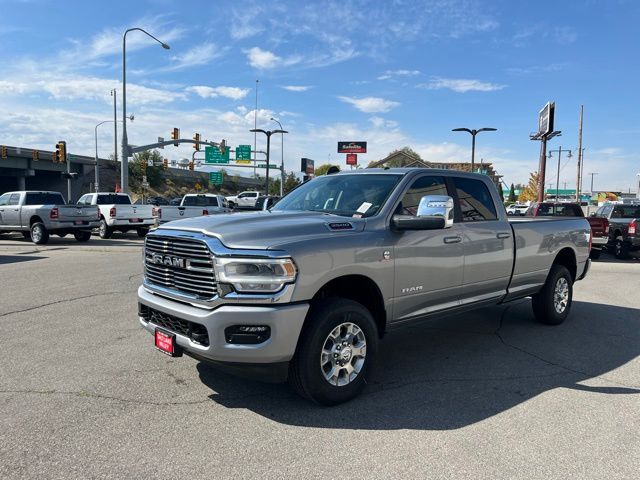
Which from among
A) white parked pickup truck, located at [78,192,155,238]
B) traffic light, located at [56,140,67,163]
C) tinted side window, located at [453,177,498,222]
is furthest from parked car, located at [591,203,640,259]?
traffic light, located at [56,140,67,163]

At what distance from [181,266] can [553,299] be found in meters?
5.05

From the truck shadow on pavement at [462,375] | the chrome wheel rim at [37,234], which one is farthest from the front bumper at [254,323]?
the chrome wheel rim at [37,234]

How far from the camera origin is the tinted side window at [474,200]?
5.39 m

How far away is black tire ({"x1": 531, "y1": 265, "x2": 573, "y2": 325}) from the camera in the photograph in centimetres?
667

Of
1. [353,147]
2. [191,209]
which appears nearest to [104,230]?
[191,209]

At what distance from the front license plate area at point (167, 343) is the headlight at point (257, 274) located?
724 mm

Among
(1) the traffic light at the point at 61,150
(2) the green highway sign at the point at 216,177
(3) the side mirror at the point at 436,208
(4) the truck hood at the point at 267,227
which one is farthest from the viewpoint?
(2) the green highway sign at the point at 216,177

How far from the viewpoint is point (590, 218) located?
594 inches

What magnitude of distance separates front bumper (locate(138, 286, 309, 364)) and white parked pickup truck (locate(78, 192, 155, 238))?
1807 cm

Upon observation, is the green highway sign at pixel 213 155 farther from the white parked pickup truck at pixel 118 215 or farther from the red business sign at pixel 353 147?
the white parked pickup truck at pixel 118 215

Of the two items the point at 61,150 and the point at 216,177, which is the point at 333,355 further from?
the point at 216,177

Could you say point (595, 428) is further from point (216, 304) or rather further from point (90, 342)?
point (90, 342)

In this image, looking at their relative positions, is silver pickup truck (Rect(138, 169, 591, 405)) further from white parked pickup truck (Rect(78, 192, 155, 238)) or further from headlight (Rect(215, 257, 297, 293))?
white parked pickup truck (Rect(78, 192, 155, 238))

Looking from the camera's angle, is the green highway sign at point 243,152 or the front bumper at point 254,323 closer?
the front bumper at point 254,323
